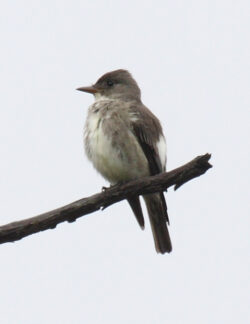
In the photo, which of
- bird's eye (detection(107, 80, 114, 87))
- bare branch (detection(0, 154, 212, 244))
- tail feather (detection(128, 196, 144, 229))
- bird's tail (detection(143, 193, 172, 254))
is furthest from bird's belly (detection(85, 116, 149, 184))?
bird's eye (detection(107, 80, 114, 87))

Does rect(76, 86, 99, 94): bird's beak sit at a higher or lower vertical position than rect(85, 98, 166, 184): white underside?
higher

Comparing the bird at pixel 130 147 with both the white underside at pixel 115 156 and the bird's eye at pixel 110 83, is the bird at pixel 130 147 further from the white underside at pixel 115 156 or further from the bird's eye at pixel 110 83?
the bird's eye at pixel 110 83

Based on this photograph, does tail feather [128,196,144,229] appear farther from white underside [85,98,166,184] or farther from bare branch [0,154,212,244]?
bare branch [0,154,212,244]

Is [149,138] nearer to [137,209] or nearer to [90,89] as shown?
[137,209]

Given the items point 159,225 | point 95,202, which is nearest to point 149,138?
point 159,225

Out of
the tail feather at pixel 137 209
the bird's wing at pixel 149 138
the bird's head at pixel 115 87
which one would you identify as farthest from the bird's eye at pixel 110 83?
the tail feather at pixel 137 209

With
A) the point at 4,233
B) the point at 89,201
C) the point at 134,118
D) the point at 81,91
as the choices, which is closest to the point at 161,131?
the point at 134,118
